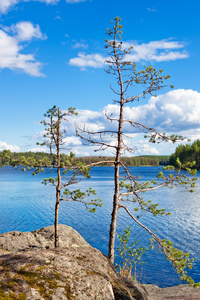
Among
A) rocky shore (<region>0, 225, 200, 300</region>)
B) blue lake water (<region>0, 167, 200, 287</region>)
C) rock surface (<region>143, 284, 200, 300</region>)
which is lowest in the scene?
blue lake water (<region>0, 167, 200, 287</region>)

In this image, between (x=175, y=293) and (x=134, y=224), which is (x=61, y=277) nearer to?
(x=175, y=293)

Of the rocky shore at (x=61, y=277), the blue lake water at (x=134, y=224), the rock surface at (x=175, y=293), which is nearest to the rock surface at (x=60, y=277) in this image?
the rocky shore at (x=61, y=277)

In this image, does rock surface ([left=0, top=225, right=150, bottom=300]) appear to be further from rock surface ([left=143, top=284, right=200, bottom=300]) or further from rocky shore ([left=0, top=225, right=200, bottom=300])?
rock surface ([left=143, top=284, right=200, bottom=300])

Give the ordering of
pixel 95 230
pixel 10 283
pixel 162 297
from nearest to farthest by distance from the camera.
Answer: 1. pixel 10 283
2. pixel 162 297
3. pixel 95 230

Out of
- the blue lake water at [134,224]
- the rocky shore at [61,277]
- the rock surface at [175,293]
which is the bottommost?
the blue lake water at [134,224]

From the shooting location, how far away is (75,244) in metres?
10.6

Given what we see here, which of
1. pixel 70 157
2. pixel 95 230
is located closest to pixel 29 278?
pixel 70 157

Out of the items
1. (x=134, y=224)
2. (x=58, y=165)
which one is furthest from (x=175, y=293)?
(x=134, y=224)

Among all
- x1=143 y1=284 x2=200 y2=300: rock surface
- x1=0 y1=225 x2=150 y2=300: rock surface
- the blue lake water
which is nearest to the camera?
x1=0 y1=225 x2=150 y2=300: rock surface

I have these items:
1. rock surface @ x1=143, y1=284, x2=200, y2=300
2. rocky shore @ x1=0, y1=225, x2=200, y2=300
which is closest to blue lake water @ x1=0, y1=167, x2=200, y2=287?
rock surface @ x1=143, y1=284, x2=200, y2=300

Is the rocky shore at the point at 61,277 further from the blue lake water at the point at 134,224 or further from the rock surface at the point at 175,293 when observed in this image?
the blue lake water at the point at 134,224

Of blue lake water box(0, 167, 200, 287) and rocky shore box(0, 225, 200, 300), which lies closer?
rocky shore box(0, 225, 200, 300)

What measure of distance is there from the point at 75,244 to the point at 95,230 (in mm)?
13649

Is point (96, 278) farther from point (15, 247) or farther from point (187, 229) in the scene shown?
point (187, 229)
